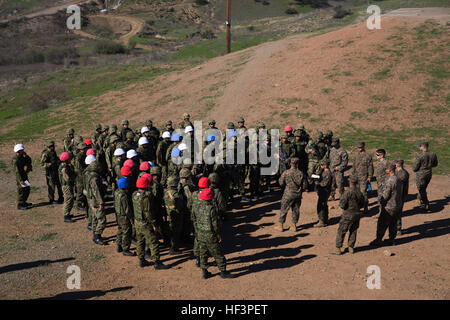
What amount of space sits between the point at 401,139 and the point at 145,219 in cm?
1428

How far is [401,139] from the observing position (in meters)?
18.6

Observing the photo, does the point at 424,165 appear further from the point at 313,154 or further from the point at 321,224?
the point at 321,224

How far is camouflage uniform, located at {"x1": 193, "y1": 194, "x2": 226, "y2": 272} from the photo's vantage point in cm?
850

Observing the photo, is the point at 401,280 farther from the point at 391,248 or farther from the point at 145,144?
the point at 145,144

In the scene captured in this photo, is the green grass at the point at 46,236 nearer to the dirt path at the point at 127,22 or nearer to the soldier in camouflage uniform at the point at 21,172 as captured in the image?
the soldier in camouflage uniform at the point at 21,172

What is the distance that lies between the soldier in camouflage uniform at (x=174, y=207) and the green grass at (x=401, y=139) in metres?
10.6

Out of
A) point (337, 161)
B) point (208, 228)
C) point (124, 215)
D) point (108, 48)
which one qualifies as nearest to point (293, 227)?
point (337, 161)

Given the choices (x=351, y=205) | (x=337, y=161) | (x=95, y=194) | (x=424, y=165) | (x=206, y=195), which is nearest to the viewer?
(x=206, y=195)

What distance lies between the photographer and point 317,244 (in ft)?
33.9

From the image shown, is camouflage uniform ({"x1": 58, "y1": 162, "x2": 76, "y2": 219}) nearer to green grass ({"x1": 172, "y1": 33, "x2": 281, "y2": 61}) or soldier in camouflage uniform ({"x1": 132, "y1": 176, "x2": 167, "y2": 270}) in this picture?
soldier in camouflage uniform ({"x1": 132, "y1": 176, "x2": 167, "y2": 270})

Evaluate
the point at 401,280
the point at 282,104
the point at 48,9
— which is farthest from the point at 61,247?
the point at 48,9

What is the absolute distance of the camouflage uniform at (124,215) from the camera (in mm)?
9516

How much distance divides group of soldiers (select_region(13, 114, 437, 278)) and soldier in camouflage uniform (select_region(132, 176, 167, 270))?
2 centimetres

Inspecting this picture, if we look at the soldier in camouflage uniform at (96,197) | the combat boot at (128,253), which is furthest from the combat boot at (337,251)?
the soldier in camouflage uniform at (96,197)
